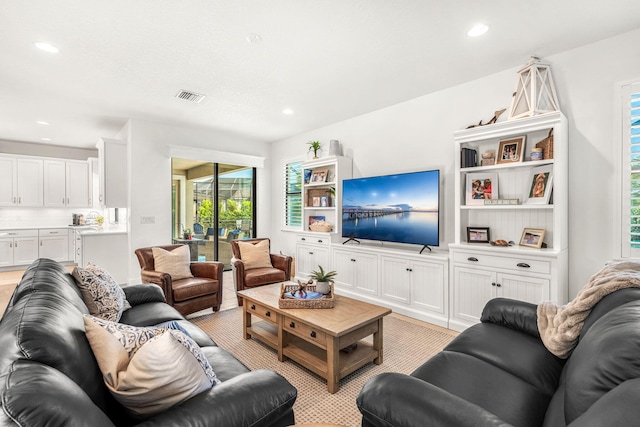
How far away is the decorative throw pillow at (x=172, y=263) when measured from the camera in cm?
358

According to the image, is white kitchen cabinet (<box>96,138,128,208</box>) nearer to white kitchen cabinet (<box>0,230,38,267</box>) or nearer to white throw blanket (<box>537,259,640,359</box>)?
white kitchen cabinet (<box>0,230,38,267</box>)

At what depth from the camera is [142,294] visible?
270 cm

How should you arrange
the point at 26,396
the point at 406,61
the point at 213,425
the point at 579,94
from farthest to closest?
the point at 406,61 < the point at 579,94 < the point at 213,425 < the point at 26,396

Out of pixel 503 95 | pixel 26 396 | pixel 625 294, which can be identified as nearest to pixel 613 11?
pixel 503 95

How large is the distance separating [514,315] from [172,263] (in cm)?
338

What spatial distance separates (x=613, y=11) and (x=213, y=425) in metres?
3.53

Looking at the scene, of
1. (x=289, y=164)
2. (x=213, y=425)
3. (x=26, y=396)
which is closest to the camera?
(x=26, y=396)

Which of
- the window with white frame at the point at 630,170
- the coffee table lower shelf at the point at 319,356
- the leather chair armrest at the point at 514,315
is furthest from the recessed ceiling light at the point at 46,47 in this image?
the window with white frame at the point at 630,170

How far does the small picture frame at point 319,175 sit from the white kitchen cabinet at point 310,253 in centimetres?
90

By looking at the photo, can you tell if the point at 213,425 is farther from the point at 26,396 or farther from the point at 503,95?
the point at 503,95

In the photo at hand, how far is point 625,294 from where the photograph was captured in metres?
1.38

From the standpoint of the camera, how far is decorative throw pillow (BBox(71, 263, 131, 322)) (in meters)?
2.06

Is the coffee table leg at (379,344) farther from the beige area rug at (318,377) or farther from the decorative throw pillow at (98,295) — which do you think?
the decorative throw pillow at (98,295)

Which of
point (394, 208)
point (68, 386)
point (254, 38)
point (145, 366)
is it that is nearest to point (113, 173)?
point (254, 38)
